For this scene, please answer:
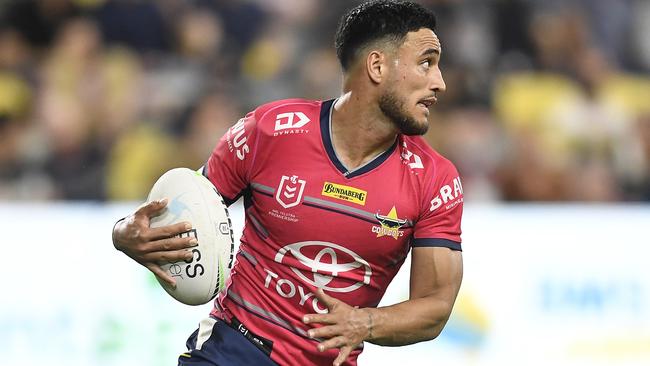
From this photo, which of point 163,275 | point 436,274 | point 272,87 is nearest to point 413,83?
point 436,274

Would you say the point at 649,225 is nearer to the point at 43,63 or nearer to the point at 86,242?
the point at 86,242

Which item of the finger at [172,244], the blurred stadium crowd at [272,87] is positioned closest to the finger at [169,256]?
the finger at [172,244]

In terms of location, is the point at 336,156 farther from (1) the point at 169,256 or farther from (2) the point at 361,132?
(1) the point at 169,256

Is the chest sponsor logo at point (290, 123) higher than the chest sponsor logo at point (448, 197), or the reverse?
the chest sponsor logo at point (290, 123)

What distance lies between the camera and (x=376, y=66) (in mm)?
4297

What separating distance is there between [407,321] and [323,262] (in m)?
0.44

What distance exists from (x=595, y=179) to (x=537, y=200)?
62 centimetres

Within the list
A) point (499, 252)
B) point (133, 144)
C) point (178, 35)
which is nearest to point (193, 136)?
point (133, 144)

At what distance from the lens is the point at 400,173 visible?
14.1 feet

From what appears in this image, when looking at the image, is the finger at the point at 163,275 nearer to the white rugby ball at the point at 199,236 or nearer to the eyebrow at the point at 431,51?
the white rugby ball at the point at 199,236

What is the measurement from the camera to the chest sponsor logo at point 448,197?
424 centimetres

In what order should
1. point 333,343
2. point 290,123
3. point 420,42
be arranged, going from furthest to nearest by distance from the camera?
point 290,123 < point 420,42 < point 333,343

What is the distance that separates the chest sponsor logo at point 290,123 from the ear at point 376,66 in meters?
0.32

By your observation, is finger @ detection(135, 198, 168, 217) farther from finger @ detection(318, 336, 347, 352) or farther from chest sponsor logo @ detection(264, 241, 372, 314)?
finger @ detection(318, 336, 347, 352)
